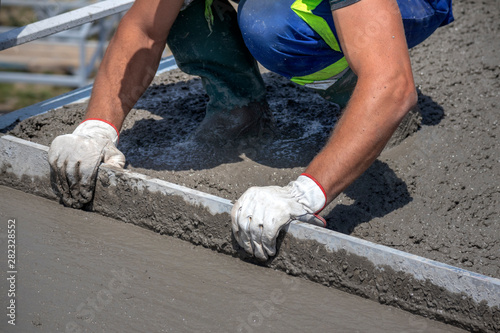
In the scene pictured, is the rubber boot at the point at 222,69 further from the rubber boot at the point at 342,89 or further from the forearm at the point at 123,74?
the rubber boot at the point at 342,89

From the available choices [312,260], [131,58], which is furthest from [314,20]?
[312,260]

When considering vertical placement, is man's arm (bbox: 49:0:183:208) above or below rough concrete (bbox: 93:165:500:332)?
above

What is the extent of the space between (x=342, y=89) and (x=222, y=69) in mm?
512

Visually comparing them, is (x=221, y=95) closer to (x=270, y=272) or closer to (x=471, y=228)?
(x=270, y=272)

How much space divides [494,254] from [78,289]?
50.4 inches

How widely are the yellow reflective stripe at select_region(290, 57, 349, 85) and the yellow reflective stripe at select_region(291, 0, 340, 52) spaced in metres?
0.13

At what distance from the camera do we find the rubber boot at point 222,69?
7.41ft

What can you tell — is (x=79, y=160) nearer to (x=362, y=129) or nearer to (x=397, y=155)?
(x=362, y=129)

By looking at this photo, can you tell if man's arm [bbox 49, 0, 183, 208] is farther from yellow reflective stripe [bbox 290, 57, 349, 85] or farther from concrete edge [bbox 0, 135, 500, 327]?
yellow reflective stripe [bbox 290, 57, 349, 85]

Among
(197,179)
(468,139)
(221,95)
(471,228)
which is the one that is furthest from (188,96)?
(471,228)

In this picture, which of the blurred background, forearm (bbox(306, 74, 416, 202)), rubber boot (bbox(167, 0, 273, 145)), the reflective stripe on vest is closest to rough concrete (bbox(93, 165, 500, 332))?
forearm (bbox(306, 74, 416, 202))

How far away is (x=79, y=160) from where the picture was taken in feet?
6.06

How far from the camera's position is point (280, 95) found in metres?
2.78

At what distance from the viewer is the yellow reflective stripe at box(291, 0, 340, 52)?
1.87m
